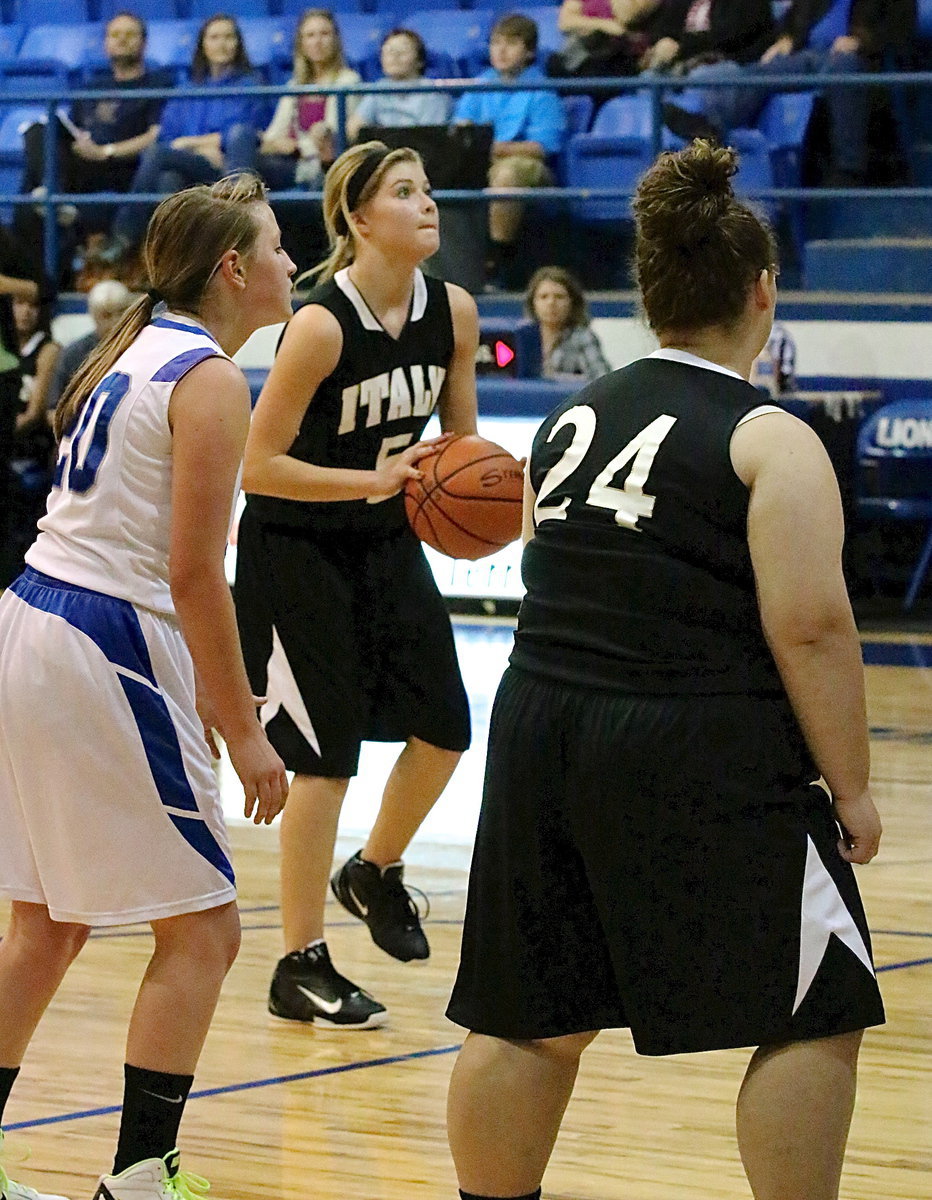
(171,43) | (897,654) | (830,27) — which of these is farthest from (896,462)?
(171,43)

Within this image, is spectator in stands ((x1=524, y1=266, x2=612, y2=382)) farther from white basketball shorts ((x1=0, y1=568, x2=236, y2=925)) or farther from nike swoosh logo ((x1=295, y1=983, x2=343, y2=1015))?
white basketball shorts ((x1=0, y1=568, x2=236, y2=925))

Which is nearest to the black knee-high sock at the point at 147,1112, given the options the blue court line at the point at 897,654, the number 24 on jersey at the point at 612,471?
the number 24 on jersey at the point at 612,471

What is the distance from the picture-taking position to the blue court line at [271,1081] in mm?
3332

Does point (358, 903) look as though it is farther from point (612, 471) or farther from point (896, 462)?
point (896, 462)

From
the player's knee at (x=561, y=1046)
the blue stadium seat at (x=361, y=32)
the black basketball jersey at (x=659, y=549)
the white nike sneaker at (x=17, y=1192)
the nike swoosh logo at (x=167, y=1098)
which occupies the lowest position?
the white nike sneaker at (x=17, y=1192)

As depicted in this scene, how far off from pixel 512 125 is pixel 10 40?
4.62m

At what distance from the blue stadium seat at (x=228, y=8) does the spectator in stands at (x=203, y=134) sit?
1121 mm

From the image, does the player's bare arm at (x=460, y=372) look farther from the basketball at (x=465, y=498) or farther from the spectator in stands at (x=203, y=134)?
the spectator in stands at (x=203, y=134)

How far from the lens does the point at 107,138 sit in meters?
11.2

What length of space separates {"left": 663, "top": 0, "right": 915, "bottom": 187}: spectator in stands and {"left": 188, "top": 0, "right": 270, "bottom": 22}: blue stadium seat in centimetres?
390

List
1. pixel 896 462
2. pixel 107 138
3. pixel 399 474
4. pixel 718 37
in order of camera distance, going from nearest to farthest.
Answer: pixel 399 474
pixel 896 462
pixel 718 37
pixel 107 138

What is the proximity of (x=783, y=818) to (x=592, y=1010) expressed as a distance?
12.9 inches

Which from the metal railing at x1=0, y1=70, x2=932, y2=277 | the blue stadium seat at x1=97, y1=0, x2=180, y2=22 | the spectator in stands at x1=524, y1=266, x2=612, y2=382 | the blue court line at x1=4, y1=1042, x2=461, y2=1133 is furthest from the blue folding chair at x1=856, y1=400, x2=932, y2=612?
the blue stadium seat at x1=97, y1=0, x2=180, y2=22

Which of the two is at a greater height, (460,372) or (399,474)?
(460,372)
